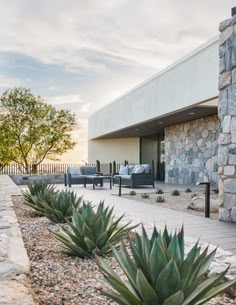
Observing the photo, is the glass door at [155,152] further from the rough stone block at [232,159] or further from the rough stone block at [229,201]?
the rough stone block at [232,159]

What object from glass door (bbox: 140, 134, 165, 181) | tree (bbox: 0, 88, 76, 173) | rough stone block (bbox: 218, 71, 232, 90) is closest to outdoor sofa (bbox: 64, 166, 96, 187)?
glass door (bbox: 140, 134, 165, 181)

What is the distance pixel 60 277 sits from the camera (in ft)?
9.61

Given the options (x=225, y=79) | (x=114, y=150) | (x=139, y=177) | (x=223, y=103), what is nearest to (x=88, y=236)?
(x=223, y=103)

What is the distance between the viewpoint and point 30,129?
2212cm

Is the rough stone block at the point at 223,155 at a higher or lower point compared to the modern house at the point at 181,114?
lower

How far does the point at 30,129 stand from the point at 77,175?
8322 mm

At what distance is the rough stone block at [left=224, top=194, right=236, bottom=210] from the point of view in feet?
17.9

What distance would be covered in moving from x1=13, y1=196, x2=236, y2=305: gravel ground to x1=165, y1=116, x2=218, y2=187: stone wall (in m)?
10.6

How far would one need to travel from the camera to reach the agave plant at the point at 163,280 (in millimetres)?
1814

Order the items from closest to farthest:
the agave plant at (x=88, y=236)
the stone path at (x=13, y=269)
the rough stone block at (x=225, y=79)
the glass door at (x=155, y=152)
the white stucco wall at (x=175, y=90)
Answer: the stone path at (x=13, y=269)
the agave plant at (x=88, y=236)
the rough stone block at (x=225, y=79)
the white stucco wall at (x=175, y=90)
the glass door at (x=155, y=152)

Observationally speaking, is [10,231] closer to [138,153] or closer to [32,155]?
[32,155]

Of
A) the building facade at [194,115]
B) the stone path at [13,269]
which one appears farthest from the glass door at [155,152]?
the stone path at [13,269]

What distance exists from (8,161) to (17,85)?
4971 millimetres

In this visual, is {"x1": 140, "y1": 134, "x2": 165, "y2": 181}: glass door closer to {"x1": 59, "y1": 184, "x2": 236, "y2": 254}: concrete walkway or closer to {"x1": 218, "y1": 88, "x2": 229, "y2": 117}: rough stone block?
{"x1": 59, "y1": 184, "x2": 236, "y2": 254}: concrete walkway
